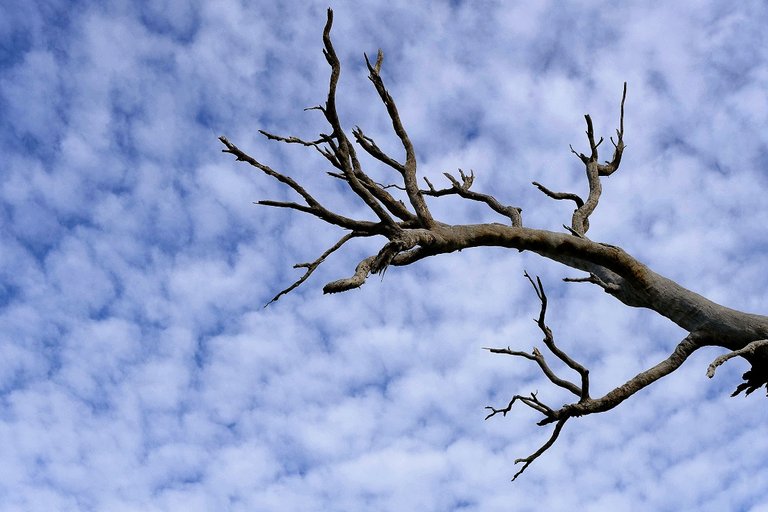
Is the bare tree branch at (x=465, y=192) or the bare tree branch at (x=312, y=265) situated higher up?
the bare tree branch at (x=465, y=192)

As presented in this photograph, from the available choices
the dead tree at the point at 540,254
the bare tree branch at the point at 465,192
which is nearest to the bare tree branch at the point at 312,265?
the dead tree at the point at 540,254

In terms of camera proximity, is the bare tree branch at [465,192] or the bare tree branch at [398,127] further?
the bare tree branch at [465,192]

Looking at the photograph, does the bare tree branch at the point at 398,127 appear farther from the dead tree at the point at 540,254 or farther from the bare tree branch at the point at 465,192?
the bare tree branch at the point at 465,192

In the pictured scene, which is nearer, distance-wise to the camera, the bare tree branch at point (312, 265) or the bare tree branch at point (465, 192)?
the bare tree branch at point (312, 265)

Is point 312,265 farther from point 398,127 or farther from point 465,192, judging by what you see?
point 465,192

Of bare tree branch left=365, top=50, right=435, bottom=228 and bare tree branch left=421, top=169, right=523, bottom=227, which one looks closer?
bare tree branch left=365, top=50, right=435, bottom=228

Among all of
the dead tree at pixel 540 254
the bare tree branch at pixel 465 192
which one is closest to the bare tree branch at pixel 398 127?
the dead tree at pixel 540 254

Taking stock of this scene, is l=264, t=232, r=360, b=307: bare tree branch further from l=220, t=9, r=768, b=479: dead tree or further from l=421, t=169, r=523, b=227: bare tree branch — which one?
l=421, t=169, r=523, b=227: bare tree branch

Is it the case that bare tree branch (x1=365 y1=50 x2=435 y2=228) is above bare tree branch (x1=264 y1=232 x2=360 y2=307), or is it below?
above

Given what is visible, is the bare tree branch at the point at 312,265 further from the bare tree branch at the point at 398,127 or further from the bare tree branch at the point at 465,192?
the bare tree branch at the point at 465,192

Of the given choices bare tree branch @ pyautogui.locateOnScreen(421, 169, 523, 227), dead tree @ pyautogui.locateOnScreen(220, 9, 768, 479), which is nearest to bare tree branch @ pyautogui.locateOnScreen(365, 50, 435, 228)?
dead tree @ pyautogui.locateOnScreen(220, 9, 768, 479)

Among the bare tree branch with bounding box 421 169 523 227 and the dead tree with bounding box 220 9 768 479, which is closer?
the dead tree with bounding box 220 9 768 479

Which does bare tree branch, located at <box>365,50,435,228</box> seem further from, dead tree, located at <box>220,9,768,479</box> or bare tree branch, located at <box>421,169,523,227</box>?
bare tree branch, located at <box>421,169,523,227</box>


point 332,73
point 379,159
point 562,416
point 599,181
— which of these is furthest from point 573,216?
point 332,73
